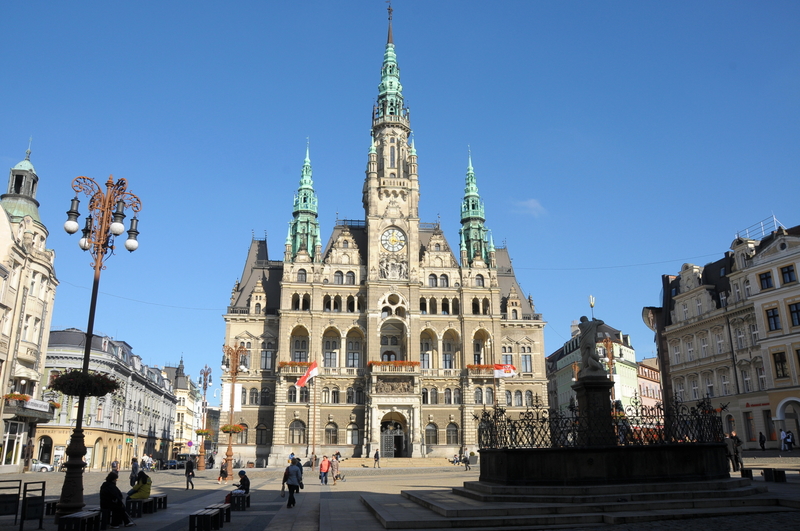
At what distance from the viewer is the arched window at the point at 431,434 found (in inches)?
2640

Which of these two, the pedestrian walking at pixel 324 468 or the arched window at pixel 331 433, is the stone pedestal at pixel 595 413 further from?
the arched window at pixel 331 433

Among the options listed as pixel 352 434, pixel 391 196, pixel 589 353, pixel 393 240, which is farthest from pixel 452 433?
pixel 589 353

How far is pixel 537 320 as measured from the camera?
75062 millimetres

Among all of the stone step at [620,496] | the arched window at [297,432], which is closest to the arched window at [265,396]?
the arched window at [297,432]

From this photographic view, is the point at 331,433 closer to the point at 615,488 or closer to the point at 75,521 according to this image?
the point at 615,488

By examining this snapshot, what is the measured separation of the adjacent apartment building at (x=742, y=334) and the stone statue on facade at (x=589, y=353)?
32871 millimetres

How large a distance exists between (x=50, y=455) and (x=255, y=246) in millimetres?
31578

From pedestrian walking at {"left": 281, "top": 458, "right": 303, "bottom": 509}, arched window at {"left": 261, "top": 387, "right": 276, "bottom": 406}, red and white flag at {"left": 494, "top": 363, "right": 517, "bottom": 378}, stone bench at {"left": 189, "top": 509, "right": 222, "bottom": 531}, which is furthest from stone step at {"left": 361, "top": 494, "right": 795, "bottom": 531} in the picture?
arched window at {"left": 261, "top": 387, "right": 276, "bottom": 406}

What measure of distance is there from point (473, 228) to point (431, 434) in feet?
79.1

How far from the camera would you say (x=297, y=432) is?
6581 centimetres

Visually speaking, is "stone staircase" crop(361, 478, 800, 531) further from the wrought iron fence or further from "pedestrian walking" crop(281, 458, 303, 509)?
"pedestrian walking" crop(281, 458, 303, 509)

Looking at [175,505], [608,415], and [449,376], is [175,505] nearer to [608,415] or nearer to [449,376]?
[608,415]

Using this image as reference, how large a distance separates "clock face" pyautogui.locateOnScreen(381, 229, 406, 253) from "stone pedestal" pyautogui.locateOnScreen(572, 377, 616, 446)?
49731 millimetres

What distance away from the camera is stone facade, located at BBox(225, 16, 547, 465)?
66.0 meters
